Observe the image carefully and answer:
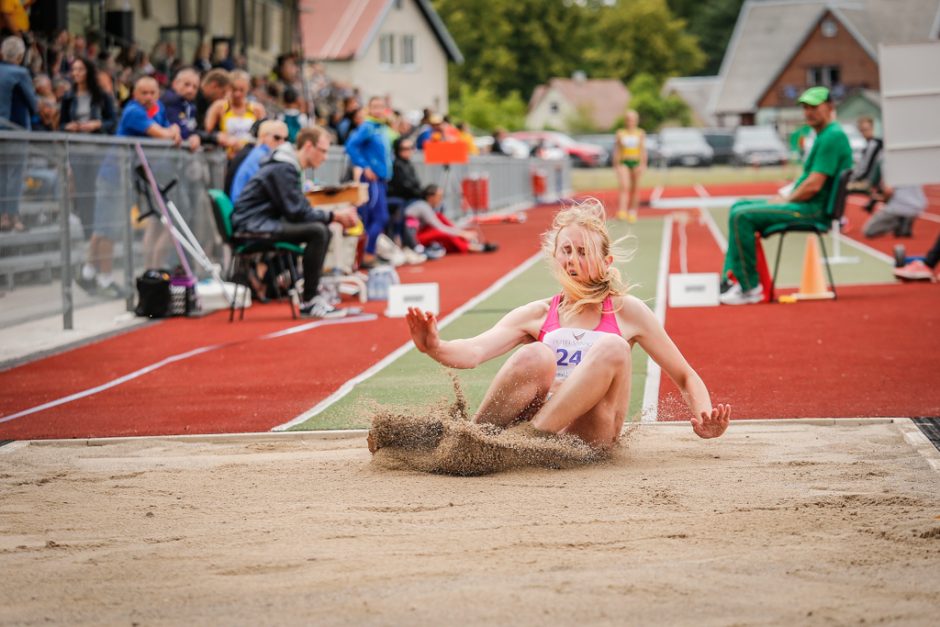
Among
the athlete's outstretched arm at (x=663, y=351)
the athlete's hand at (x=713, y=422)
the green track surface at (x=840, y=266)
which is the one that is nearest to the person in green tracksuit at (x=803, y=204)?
the green track surface at (x=840, y=266)

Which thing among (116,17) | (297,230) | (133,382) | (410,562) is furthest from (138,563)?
(116,17)

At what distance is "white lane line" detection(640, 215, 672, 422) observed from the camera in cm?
825

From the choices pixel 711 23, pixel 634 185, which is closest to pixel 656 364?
pixel 634 185

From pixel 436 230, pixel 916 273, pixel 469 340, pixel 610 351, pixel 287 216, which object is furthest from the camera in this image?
pixel 436 230

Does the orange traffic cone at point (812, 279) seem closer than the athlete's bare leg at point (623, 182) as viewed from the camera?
Yes

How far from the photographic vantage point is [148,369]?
1086 centimetres

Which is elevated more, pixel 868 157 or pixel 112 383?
pixel 868 157

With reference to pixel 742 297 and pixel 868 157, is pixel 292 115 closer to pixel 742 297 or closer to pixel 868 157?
pixel 742 297

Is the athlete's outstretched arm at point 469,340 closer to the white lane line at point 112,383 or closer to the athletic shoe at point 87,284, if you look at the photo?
the white lane line at point 112,383

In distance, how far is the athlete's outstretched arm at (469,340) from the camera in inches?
228

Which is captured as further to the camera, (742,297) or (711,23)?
(711,23)

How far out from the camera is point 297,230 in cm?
1389

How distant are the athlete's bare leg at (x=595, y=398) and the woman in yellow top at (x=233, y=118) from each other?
1015cm

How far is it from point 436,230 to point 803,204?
9591mm
